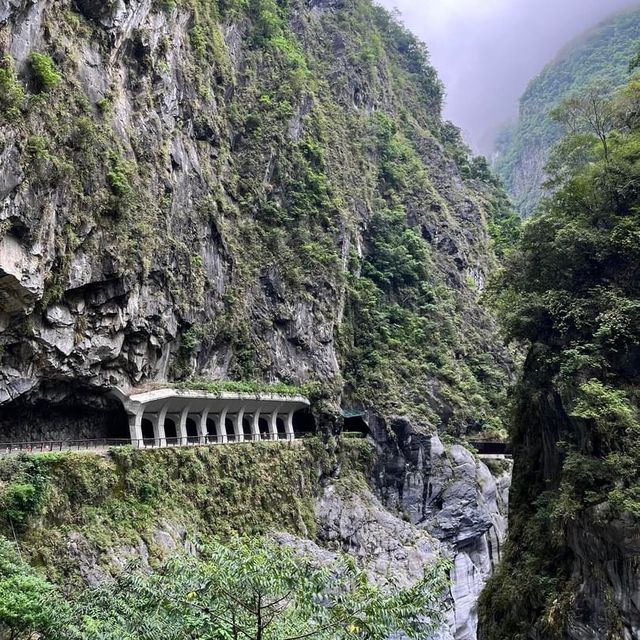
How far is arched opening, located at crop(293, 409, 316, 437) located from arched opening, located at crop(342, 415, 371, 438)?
2520mm

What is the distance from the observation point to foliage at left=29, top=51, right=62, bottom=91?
20.2m

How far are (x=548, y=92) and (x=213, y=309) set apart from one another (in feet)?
361

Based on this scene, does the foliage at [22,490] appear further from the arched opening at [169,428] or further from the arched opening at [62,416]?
the arched opening at [169,428]

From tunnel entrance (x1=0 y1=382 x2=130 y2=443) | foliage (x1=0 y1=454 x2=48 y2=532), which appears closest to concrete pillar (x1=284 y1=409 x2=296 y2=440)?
tunnel entrance (x1=0 y1=382 x2=130 y2=443)

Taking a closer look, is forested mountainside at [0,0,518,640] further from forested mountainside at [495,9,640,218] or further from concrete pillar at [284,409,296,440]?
forested mountainside at [495,9,640,218]

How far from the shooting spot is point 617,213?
17500 mm

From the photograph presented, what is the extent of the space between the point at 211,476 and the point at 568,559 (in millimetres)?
15603

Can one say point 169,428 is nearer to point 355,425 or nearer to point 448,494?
point 355,425

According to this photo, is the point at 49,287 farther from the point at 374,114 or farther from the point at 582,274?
the point at 374,114

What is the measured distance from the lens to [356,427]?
131 ft

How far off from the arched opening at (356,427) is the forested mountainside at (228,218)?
1.41 meters

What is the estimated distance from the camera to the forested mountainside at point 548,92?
105231 millimetres

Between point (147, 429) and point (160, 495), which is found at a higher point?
point (147, 429)

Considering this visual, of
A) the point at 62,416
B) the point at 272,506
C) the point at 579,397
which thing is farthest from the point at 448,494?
the point at 62,416
